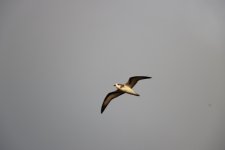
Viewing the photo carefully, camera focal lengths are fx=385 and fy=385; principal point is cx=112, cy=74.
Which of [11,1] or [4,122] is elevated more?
[11,1]

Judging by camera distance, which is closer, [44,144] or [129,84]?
[129,84]

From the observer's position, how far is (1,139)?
791 cm

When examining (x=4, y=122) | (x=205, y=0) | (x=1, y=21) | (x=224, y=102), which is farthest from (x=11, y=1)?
(x=224, y=102)

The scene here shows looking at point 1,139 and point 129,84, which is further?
point 1,139

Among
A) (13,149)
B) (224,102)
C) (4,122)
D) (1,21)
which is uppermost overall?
(1,21)

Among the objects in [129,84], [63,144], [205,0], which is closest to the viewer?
[129,84]

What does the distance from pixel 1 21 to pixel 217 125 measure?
15.4 feet

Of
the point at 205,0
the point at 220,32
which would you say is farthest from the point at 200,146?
the point at 205,0

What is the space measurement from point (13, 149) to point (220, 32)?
15.4 ft

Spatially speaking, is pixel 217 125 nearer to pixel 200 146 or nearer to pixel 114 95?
pixel 200 146

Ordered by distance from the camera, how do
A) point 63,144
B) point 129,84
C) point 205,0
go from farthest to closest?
point 63,144 < point 205,0 < point 129,84

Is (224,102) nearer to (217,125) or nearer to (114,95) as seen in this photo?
(217,125)

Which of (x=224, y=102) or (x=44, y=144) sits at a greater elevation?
(x=224, y=102)

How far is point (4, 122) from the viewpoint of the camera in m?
7.75
